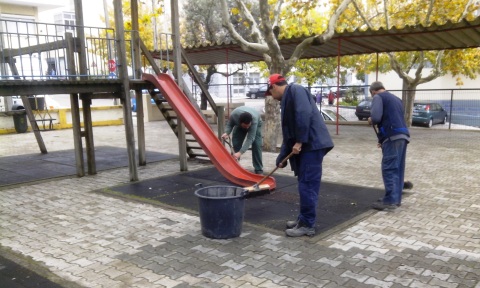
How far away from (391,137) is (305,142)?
1704 mm

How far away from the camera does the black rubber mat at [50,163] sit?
8289 mm

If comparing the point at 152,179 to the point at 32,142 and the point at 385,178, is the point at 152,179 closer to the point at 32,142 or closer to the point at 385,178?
the point at 385,178

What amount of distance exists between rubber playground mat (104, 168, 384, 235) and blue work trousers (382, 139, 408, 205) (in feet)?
1.23

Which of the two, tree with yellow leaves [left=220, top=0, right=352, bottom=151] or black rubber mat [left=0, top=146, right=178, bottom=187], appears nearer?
black rubber mat [left=0, top=146, right=178, bottom=187]

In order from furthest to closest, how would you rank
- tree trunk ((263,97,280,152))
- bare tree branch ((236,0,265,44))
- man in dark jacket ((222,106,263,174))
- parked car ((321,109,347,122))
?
parked car ((321,109,347,122)) < tree trunk ((263,97,280,152)) < bare tree branch ((236,0,265,44)) < man in dark jacket ((222,106,263,174))

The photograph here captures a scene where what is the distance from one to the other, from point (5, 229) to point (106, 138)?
1006cm

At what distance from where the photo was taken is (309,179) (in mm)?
4551

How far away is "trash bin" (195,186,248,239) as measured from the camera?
449cm

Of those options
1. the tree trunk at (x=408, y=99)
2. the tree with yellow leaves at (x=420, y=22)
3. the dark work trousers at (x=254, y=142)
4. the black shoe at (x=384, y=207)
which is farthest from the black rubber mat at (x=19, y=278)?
the tree trunk at (x=408, y=99)

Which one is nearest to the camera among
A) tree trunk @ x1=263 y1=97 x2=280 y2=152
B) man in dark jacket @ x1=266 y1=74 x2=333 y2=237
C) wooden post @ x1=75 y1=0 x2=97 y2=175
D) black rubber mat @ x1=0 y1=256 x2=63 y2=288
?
black rubber mat @ x1=0 y1=256 x2=63 y2=288

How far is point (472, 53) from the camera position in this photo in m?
16.6

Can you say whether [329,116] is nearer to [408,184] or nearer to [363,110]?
[363,110]

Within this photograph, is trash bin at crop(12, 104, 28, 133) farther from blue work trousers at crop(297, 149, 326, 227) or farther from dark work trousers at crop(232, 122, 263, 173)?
blue work trousers at crop(297, 149, 326, 227)

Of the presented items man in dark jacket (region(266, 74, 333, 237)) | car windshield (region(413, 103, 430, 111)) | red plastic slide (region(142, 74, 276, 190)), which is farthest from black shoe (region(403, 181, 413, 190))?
car windshield (region(413, 103, 430, 111))
